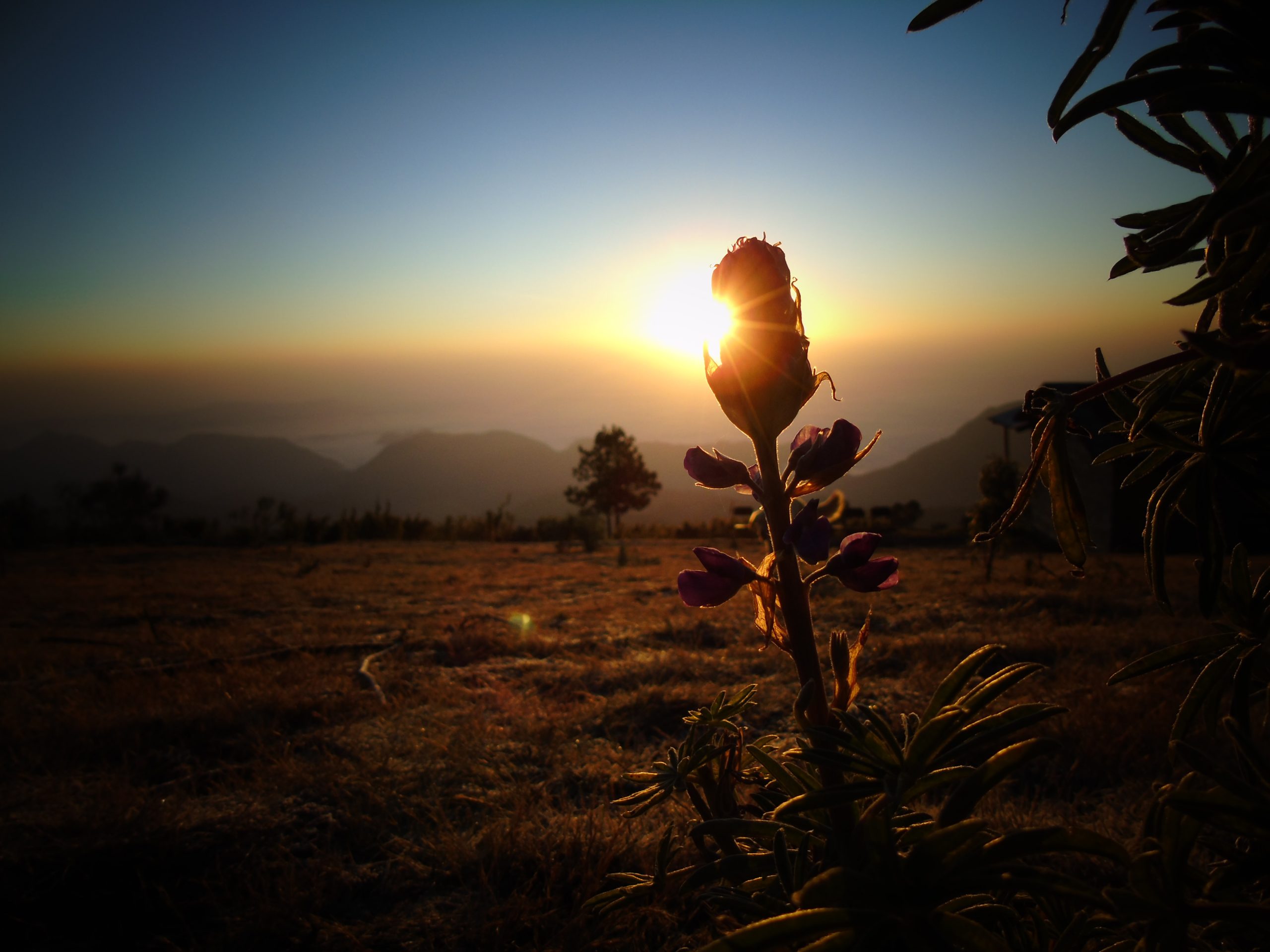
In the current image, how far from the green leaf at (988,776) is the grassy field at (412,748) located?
2.37 feet

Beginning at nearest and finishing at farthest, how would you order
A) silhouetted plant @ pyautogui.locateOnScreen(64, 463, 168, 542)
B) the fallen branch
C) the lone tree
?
the fallen branch → silhouetted plant @ pyautogui.locateOnScreen(64, 463, 168, 542) → the lone tree

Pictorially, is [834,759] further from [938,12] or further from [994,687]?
[938,12]

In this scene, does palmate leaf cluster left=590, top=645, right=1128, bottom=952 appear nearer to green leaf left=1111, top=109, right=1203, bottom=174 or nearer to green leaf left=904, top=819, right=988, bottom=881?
green leaf left=904, top=819, right=988, bottom=881

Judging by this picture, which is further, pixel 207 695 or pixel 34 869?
pixel 207 695

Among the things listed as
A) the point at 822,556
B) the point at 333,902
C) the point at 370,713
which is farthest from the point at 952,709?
the point at 370,713

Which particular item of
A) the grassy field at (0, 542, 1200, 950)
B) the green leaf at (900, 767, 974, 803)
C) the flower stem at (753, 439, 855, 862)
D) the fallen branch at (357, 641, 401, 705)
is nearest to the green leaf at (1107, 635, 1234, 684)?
the green leaf at (900, 767, 974, 803)

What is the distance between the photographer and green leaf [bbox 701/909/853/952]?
2.03ft

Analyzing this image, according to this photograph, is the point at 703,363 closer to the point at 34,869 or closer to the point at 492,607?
the point at 34,869

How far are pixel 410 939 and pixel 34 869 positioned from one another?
1.20 metres

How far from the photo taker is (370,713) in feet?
11.1

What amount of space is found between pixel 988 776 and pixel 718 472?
0.49m

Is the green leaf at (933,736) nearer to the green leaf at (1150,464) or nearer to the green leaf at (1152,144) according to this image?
the green leaf at (1150,464)

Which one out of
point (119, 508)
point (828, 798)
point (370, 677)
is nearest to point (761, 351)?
point (828, 798)

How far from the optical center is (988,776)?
0.70 m
